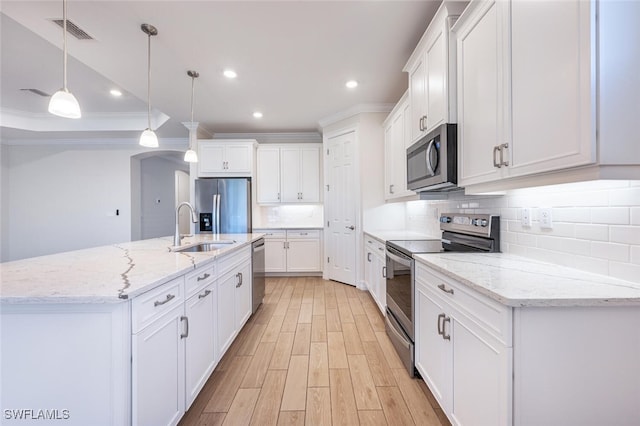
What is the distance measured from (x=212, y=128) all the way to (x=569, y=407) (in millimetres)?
5413

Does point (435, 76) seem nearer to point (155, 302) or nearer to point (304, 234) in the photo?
point (155, 302)

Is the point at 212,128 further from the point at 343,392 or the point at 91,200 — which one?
the point at 343,392

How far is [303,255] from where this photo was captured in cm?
481

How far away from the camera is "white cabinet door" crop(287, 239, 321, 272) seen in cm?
480

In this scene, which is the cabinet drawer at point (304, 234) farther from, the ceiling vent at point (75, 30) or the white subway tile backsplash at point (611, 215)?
the white subway tile backsplash at point (611, 215)

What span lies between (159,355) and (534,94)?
2.01 meters

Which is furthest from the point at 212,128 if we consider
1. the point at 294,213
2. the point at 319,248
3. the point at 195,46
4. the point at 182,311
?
the point at 182,311

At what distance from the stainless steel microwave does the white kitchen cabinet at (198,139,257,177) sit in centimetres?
327

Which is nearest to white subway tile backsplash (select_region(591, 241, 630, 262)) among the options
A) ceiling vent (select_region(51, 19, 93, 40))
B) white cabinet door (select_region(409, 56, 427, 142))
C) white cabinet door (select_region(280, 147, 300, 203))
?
white cabinet door (select_region(409, 56, 427, 142))

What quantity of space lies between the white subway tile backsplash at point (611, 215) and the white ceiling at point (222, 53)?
1769mm

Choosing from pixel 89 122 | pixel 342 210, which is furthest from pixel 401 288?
pixel 89 122

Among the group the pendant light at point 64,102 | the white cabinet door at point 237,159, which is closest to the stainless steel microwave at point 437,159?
the pendant light at point 64,102

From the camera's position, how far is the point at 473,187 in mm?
1689

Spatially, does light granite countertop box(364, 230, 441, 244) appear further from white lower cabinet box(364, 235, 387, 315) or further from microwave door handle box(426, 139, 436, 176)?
microwave door handle box(426, 139, 436, 176)
